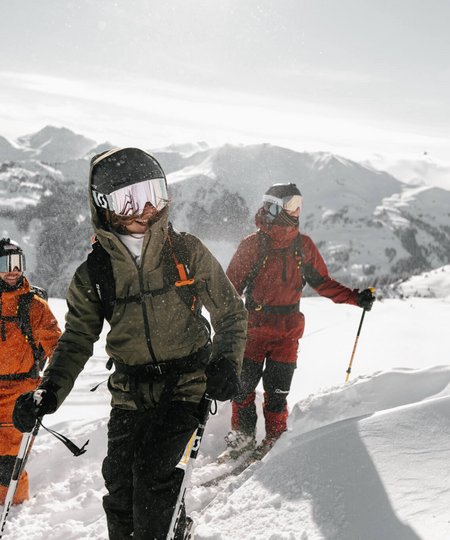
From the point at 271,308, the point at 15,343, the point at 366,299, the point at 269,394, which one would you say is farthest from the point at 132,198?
the point at 366,299

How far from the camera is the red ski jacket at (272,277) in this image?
5285 mm

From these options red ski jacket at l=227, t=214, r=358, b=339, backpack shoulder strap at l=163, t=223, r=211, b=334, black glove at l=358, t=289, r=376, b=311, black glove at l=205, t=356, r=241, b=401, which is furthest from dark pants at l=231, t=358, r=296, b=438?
black glove at l=205, t=356, r=241, b=401

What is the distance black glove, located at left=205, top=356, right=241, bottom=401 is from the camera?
2727 mm

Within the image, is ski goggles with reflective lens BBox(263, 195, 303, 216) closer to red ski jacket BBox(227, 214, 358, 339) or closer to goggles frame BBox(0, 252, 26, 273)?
red ski jacket BBox(227, 214, 358, 339)

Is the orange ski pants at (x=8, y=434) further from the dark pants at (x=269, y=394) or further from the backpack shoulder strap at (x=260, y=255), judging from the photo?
the backpack shoulder strap at (x=260, y=255)

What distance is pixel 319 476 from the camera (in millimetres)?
3338

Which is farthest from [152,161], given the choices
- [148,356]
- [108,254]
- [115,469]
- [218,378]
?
[115,469]

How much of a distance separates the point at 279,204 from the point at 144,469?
3354mm

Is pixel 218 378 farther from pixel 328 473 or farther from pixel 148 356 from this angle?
pixel 328 473

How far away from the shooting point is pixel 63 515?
13.7 ft

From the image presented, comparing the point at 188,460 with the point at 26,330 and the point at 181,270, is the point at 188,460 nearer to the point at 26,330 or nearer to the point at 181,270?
the point at 181,270

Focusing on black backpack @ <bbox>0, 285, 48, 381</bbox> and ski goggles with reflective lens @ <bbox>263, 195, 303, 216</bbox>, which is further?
ski goggles with reflective lens @ <bbox>263, 195, 303, 216</bbox>

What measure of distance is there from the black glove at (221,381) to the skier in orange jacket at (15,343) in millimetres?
2288

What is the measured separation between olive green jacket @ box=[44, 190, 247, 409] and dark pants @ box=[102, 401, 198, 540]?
111mm
